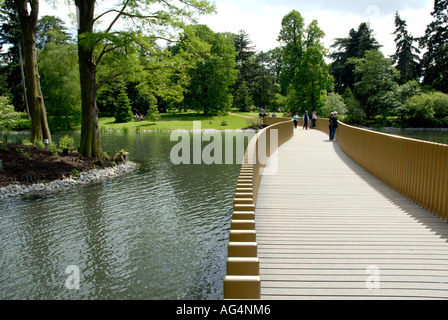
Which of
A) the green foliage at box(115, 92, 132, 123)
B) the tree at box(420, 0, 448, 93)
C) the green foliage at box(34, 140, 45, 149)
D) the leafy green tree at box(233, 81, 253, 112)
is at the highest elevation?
the tree at box(420, 0, 448, 93)

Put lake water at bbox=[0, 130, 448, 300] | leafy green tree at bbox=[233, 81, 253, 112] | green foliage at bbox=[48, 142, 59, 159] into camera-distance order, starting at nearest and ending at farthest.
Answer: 1. lake water at bbox=[0, 130, 448, 300]
2. green foliage at bbox=[48, 142, 59, 159]
3. leafy green tree at bbox=[233, 81, 253, 112]

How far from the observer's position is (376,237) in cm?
584

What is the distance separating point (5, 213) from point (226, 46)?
58267 millimetres

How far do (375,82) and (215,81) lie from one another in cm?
2682

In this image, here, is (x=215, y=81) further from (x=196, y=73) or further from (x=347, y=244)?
(x=347, y=244)

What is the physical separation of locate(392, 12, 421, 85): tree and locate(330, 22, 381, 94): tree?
4.69m

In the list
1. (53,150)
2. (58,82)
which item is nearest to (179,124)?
(58,82)

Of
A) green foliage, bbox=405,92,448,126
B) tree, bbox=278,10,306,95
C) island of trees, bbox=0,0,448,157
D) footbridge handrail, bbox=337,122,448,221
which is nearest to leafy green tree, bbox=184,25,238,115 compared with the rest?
island of trees, bbox=0,0,448,157

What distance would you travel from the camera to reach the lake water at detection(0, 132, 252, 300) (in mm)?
6484

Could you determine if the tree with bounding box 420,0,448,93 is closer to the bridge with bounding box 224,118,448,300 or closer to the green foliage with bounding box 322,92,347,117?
the green foliage with bounding box 322,92,347,117

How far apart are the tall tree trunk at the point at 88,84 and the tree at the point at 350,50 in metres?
57.2

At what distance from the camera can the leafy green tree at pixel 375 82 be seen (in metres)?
56.2

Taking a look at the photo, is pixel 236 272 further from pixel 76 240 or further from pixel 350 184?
pixel 350 184

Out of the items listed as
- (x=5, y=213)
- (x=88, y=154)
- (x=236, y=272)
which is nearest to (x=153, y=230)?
(x=5, y=213)
